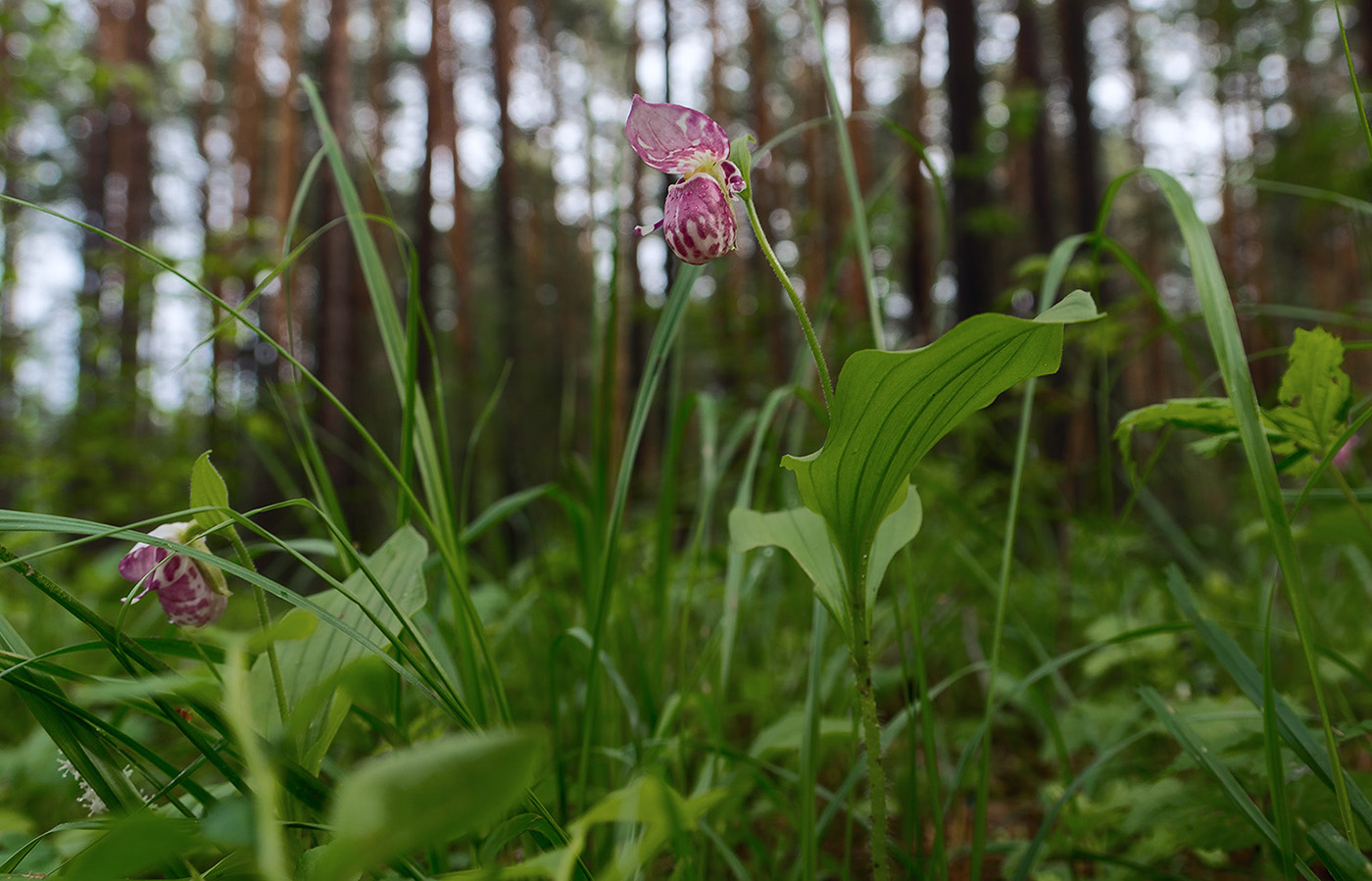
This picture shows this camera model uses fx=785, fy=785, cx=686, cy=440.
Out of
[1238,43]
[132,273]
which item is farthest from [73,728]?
[1238,43]

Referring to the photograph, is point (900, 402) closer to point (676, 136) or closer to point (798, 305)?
point (798, 305)

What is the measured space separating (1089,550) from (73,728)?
2.14 meters

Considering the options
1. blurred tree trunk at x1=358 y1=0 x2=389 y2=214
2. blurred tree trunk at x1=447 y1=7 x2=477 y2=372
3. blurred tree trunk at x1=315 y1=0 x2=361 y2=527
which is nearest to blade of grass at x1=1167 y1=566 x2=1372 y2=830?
blurred tree trunk at x1=315 y1=0 x2=361 y2=527

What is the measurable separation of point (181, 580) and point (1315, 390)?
3.23ft

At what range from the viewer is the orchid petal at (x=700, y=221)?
607 mm

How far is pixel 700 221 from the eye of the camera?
2.00 feet

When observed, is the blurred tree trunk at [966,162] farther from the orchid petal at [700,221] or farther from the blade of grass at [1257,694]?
the orchid petal at [700,221]

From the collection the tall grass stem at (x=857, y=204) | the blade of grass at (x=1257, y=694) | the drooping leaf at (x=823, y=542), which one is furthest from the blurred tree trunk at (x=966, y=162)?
the drooping leaf at (x=823, y=542)

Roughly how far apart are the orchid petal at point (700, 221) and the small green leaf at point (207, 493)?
411 millimetres

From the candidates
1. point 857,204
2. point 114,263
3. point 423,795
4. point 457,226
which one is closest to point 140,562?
point 423,795

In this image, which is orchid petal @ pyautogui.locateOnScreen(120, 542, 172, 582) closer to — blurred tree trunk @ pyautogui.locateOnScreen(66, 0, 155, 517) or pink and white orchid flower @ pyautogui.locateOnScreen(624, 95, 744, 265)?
pink and white orchid flower @ pyautogui.locateOnScreen(624, 95, 744, 265)

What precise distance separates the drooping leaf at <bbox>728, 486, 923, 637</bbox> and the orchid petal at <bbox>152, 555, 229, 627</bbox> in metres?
0.44

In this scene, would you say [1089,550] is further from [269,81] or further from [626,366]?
[269,81]

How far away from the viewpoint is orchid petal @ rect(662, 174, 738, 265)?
1.99 feet
